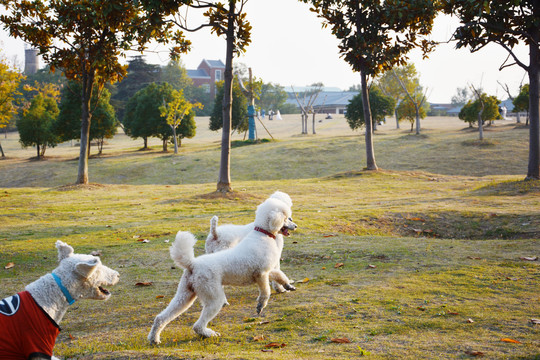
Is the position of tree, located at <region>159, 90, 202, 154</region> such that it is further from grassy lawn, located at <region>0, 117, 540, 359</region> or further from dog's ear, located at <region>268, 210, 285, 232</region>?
dog's ear, located at <region>268, 210, 285, 232</region>

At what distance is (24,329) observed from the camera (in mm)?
3877

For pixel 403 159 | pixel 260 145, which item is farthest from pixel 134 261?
pixel 260 145

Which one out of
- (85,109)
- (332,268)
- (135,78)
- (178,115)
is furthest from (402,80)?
(332,268)

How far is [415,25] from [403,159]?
12.6 m

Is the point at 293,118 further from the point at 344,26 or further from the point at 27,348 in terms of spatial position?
the point at 27,348

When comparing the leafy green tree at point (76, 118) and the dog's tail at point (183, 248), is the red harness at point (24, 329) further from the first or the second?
the leafy green tree at point (76, 118)

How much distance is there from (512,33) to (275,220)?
16324 millimetres

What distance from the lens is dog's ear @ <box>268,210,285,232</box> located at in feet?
18.9

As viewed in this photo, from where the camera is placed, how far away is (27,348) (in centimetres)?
384

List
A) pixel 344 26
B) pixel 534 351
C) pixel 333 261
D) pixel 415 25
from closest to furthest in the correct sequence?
pixel 534 351, pixel 333 261, pixel 415 25, pixel 344 26

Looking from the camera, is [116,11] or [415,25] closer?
[116,11]

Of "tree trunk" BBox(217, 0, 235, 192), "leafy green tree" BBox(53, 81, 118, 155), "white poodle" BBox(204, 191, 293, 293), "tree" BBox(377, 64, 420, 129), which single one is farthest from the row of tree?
"tree" BBox(377, 64, 420, 129)

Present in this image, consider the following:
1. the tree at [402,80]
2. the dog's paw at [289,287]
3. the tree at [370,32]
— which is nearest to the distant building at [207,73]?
the tree at [402,80]

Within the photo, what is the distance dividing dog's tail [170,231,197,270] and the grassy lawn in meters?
0.88
